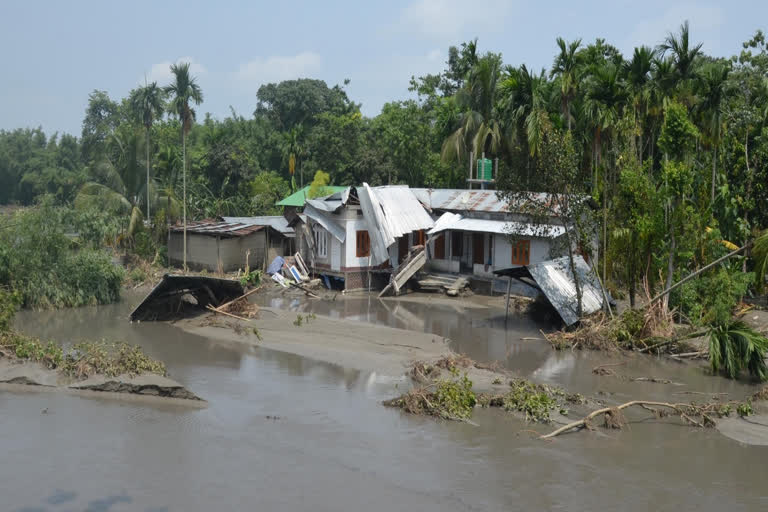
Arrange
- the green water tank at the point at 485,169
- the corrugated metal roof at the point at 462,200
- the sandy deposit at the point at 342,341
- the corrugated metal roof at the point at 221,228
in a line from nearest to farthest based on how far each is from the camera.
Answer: the sandy deposit at the point at 342,341, the corrugated metal roof at the point at 462,200, the corrugated metal roof at the point at 221,228, the green water tank at the point at 485,169

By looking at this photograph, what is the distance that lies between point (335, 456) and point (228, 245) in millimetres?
19987

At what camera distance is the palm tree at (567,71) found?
27062mm

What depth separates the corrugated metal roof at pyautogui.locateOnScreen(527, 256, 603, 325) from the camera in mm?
19328

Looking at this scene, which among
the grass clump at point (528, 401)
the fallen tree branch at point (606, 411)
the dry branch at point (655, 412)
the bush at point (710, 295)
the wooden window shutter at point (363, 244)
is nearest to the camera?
the fallen tree branch at point (606, 411)

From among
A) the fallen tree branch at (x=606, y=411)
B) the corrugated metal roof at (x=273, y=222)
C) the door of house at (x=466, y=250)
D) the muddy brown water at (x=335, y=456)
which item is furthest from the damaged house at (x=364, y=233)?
the fallen tree branch at (x=606, y=411)

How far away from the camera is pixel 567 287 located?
786 inches

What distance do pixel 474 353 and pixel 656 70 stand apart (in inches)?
555

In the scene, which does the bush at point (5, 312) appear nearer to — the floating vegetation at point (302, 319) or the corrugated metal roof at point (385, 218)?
the floating vegetation at point (302, 319)

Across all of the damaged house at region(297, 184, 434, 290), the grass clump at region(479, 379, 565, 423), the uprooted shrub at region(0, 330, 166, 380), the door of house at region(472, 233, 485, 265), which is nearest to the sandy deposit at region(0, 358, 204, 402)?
the uprooted shrub at region(0, 330, 166, 380)

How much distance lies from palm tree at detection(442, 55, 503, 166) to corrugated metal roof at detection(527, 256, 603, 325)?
40.0 feet

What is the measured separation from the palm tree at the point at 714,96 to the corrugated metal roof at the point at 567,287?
7208 mm

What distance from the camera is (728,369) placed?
51.4 feet

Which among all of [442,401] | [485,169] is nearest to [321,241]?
[485,169]

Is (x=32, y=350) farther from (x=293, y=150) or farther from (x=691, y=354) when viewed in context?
(x=293, y=150)
